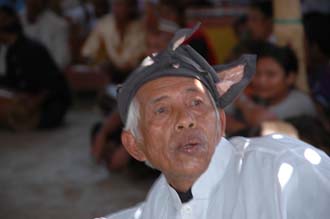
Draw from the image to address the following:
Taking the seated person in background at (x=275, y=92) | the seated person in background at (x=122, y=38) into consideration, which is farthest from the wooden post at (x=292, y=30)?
the seated person in background at (x=122, y=38)

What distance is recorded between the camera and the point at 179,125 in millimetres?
2084

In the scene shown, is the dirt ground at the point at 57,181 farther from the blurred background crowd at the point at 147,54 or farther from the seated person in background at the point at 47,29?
the seated person in background at the point at 47,29

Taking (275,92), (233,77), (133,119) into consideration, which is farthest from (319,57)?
(133,119)

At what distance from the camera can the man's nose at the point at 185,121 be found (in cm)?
207

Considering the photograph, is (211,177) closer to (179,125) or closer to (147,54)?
(179,125)

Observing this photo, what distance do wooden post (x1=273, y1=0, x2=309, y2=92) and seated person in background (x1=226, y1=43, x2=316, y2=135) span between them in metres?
0.29

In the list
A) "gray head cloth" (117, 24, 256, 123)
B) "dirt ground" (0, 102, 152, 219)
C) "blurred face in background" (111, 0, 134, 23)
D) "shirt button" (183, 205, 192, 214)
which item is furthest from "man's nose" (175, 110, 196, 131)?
"blurred face in background" (111, 0, 134, 23)

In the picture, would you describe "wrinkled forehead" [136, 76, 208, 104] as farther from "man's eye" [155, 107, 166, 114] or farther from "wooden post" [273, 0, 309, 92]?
"wooden post" [273, 0, 309, 92]

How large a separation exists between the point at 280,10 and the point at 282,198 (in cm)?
309

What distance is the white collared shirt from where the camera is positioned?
1904 mm

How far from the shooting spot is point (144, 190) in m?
5.07

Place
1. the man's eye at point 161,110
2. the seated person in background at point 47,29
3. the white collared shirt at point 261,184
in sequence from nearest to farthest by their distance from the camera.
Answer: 1. the white collared shirt at point 261,184
2. the man's eye at point 161,110
3. the seated person in background at point 47,29

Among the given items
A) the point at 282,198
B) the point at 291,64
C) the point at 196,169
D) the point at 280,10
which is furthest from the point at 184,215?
the point at 280,10

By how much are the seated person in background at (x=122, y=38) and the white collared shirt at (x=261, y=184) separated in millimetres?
4346
